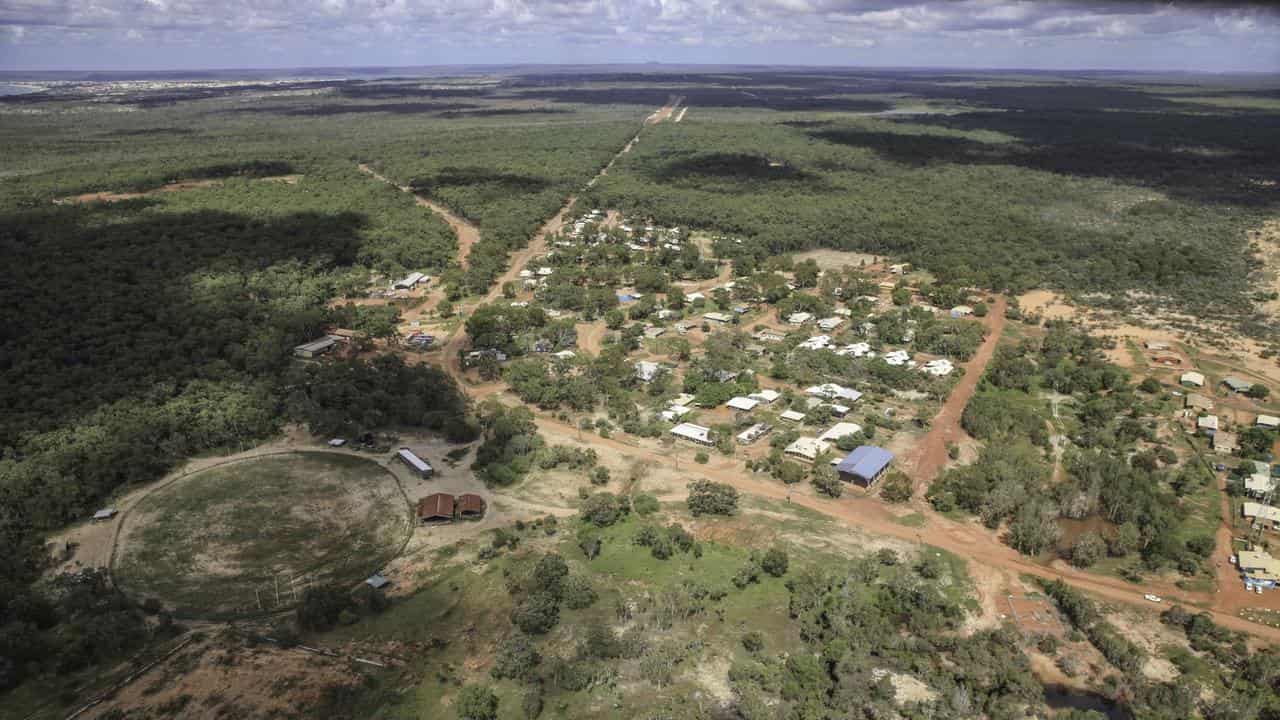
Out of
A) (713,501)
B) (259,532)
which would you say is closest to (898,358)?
(713,501)

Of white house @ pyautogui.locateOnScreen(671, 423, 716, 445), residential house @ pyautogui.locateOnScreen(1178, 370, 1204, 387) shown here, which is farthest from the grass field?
residential house @ pyautogui.locateOnScreen(1178, 370, 1204, 387)

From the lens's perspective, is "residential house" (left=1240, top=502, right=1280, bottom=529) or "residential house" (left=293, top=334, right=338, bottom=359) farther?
"residential house" (left=293, top=334, right=338, bottom=359)

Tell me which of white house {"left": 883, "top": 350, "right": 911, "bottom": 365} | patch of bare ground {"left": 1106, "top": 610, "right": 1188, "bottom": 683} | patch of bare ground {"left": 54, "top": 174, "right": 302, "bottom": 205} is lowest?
patch of bare ground {"left": 1106, "top": 610, "right": 1188, "bottom": 683}

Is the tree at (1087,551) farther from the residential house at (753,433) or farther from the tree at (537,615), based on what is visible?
the tree at (537,615)

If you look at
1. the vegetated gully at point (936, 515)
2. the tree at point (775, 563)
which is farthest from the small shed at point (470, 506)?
the tree at point (775, 563)

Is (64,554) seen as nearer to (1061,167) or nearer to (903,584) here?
(903,584)

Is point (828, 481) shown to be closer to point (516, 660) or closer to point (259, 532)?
point (516, 660)

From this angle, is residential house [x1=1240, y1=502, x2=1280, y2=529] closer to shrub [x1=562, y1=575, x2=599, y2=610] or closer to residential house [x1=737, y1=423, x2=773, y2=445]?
residential house [x1=737, y1=423, x2=773, y2=445]
